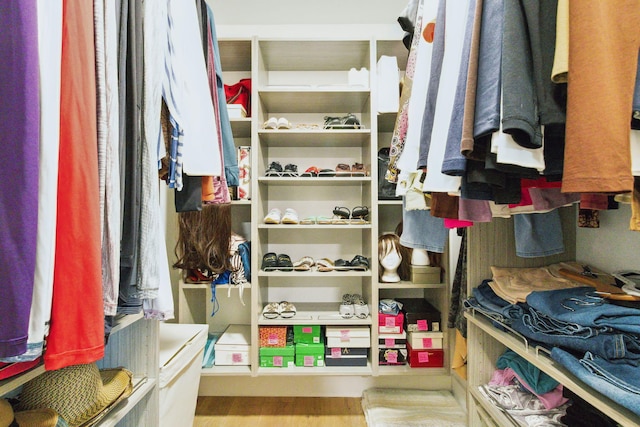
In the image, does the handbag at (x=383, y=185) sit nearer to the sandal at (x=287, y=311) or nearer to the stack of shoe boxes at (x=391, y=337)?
the stack of shoe boxes at (x=391, y=337)

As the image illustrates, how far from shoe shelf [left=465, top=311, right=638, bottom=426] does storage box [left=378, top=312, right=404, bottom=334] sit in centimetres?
58

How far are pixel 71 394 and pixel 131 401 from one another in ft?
0.68

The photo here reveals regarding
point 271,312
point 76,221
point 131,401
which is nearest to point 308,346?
→ point 271,312

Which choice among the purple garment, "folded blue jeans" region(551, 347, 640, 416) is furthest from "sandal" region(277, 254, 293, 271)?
the purple garment

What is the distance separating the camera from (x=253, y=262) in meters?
1.87

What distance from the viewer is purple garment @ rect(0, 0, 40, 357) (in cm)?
45

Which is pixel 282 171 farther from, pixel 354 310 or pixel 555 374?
pixel 555 374

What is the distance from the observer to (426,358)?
1.91 meters

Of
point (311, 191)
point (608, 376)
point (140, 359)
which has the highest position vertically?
point (311, 191)

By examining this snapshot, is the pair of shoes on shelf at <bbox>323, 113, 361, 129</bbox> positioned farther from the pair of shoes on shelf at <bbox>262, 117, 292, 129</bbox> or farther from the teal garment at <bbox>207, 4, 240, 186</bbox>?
the teal garment at <bbox>207, 4, 240, 186</bbox>

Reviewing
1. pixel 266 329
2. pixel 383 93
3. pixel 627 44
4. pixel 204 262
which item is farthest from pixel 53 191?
pixel 383 93

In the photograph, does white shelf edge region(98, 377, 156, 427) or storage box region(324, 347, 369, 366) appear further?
storage box region(324, 347, 369, 366)

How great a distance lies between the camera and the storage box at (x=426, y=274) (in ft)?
6.31

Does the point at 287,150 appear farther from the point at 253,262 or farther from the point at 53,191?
the point at 53,191
